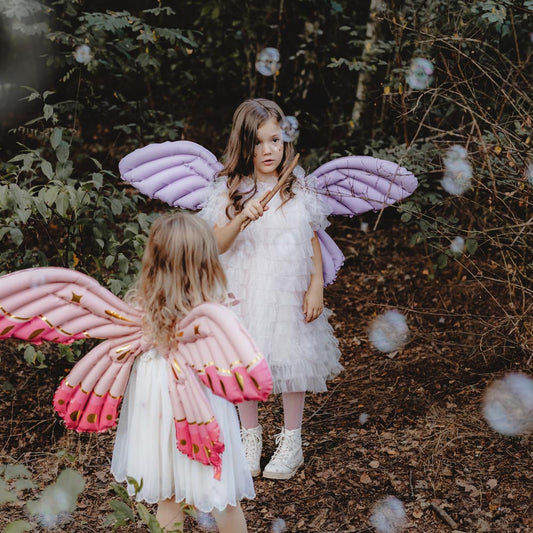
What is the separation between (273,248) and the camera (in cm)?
276

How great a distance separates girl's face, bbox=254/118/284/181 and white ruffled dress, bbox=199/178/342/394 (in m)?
0.10

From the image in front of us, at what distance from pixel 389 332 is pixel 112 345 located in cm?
301

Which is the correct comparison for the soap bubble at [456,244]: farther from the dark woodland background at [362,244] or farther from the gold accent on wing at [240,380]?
the gold accent on wing at [240,380]

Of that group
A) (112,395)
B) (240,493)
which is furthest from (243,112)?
(240,493)

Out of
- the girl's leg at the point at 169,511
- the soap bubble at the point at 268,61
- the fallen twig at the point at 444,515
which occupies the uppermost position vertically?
the girl's leg at the point at 169,511

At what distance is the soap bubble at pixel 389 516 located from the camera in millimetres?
2598

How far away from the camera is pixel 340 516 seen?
2715 mm

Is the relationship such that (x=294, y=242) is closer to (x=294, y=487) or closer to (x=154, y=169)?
(x=154, y=169)

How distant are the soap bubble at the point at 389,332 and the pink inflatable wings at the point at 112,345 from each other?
2.67 m

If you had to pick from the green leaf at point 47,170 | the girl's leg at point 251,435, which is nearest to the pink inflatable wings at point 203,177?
the green leaf at point 47,170

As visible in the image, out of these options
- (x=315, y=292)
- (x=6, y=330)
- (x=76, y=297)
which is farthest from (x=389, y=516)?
(x=6, y=330)

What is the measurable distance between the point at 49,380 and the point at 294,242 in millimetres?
1823

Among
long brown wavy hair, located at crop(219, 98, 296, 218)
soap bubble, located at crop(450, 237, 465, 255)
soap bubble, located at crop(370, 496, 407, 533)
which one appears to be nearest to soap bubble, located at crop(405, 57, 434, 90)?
soap bubble, located at crop(450, 237, 465, 255)

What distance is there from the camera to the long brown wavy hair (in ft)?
8.78
